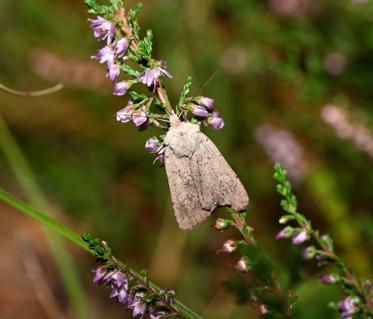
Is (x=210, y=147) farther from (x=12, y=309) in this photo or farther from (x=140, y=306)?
(x=12, y=309)

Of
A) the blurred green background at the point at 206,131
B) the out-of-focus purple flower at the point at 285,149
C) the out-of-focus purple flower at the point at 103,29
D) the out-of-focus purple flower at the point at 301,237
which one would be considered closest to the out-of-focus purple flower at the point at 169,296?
the out-of-focus purple flower at the point at 301,237

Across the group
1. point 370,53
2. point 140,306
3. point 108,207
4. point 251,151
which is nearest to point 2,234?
point 108,207

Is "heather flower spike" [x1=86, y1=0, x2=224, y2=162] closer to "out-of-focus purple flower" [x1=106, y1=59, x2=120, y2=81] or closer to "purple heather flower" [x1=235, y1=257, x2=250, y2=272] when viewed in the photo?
"out-of-focus purple flower" [x1=106, y1=59, x2=120, y2=81]

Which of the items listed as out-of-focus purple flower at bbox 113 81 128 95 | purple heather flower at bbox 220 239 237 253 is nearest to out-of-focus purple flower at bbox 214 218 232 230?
purple heather flower at bbox 220 239 237 253

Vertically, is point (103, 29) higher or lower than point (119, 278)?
higher

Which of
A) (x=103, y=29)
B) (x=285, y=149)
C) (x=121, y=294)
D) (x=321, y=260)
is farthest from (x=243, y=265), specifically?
(x=285, y=149)

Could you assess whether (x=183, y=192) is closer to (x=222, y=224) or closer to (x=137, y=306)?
(x=222, y=224)

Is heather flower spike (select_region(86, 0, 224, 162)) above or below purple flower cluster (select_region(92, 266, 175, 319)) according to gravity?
above
